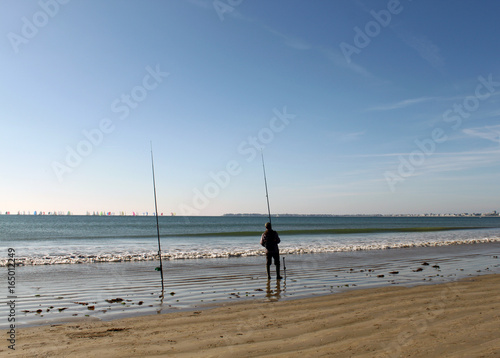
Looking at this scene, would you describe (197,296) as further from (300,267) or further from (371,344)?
(300,267)

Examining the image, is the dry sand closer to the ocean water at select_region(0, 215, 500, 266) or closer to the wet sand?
the wet sand

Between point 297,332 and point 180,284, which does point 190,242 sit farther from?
point 297,332

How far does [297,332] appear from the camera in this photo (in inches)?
196

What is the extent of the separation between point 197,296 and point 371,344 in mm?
4613

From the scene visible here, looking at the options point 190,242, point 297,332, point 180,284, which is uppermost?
point 190,242

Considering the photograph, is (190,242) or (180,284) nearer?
(180,284)

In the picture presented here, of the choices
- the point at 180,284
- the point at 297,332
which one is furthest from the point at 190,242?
the point at 297,332

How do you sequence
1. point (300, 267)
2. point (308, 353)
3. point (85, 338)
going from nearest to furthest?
point (308, 353)
point (85, 338)
point (300, 267)

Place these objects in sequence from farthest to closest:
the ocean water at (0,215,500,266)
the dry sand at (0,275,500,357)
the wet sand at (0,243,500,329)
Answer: the ocean water at (0,215,500,266), the wet sand at (0,243,500,329), the dry sand at (0,275,500,357)

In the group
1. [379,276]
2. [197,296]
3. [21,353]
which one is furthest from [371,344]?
[379,276]

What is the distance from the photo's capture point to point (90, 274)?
480 inches

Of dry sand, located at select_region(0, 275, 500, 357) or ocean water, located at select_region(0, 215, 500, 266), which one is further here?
ocean water, located at select_region(0, 215, 500, 266)

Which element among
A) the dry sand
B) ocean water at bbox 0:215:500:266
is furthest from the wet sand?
ocean water at bbox 0:215:500:266

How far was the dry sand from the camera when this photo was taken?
429cm
